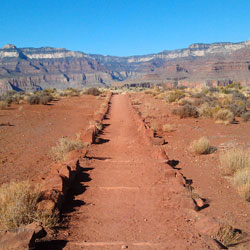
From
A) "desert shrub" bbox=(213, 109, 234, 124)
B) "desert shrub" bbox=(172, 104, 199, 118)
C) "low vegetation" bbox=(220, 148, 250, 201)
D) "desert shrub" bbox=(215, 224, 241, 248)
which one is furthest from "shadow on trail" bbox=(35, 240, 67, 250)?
"desert shrub" bbox=(172, 104, 199, 118)

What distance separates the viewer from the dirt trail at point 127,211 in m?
4.16

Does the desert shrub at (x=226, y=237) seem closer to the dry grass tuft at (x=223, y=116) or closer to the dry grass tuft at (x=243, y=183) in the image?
the dry grass tuft at (x=243, y=183)

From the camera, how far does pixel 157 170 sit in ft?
24.5

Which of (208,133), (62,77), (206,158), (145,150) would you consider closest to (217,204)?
(206,158)

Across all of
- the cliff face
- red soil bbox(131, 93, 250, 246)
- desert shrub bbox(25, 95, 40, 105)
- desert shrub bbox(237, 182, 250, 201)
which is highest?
the cliff face

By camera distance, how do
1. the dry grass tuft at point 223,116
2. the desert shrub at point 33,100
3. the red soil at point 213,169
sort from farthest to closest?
the desert shrub at point 33,100 → the dry grass tuft at point 223,116 → the red soil at point 213,169

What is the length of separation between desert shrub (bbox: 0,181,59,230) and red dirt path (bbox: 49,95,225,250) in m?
0.38

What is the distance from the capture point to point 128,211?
5184 millimetres

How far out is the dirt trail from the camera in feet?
13.6

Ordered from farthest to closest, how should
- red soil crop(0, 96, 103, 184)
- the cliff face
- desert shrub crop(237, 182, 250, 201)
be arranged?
1. the cliff face
2. red soil crop(0, 96, 103, 184)
3. desert shrub crop(237, 182, 250, 201)

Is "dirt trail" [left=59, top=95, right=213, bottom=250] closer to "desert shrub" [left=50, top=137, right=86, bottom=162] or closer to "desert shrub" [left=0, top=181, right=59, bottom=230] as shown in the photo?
"desert shrub" [left=0, top=181, right=59, bottom=230]

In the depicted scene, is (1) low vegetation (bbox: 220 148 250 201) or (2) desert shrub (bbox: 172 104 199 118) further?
(2) desert shrub (bbox: 172 104 199 118)

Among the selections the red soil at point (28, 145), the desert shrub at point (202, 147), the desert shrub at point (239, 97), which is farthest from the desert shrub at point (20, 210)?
the desert shrub at point (239, 97)

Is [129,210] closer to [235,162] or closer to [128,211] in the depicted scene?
[128,211]
